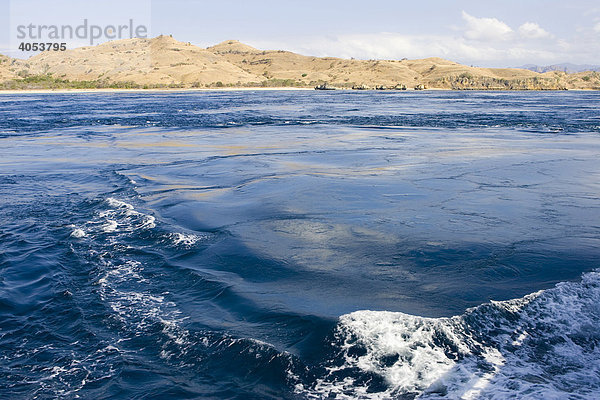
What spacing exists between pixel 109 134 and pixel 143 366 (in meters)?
24.0

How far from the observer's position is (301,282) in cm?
732

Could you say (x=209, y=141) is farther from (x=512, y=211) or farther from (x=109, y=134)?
(x=512, y=211)

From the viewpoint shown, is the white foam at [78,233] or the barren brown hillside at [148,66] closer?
the white foam at [78,233]

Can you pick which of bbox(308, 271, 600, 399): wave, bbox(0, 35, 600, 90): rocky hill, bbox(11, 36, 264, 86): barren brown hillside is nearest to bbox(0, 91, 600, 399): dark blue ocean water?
bbox(308, 271, 600, 399): wave

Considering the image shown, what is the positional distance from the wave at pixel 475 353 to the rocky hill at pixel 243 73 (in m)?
112

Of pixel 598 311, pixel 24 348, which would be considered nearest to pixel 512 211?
pixel 598 311

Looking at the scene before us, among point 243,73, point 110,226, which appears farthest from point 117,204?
point 243,73

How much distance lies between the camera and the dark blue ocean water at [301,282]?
5031 mm

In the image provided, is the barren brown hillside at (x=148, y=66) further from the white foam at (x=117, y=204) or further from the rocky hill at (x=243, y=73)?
the white foam at (x=117, y=204)

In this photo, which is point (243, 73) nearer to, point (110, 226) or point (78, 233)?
point (110, 226)

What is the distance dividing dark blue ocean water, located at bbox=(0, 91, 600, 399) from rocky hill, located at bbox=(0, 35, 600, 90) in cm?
10437

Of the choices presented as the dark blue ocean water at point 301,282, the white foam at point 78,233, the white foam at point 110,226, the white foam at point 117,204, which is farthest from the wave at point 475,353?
the white foam at point 117,204

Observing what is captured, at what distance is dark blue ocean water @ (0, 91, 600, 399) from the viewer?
16.5 feet

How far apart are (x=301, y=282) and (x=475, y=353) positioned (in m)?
2.76
